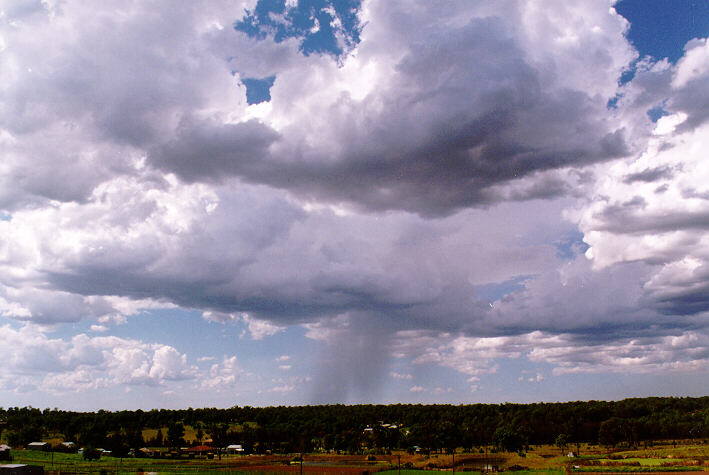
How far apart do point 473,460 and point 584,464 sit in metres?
39.8

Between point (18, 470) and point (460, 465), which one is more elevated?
point (18, 470)

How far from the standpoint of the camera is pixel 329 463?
7333 inches

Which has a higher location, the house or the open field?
the house

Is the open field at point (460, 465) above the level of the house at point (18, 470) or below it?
below

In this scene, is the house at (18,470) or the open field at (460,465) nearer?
the house at (18,470)

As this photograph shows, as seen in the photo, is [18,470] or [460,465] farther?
[460,465]

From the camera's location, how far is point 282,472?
147750 mm

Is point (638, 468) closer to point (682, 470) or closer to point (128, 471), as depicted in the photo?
point (682, 470)

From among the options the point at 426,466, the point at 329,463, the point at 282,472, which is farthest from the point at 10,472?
the point at 426,466

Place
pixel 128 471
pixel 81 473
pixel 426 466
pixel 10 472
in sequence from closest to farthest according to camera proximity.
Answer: pixel 10 472 < pixel 81 473 < pixel 128 471 < pixel 426 466

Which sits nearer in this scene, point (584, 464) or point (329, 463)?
point (584, 464)

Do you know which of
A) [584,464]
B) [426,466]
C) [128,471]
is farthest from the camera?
[426,466]

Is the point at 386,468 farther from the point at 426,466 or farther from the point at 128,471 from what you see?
the point at 128,471

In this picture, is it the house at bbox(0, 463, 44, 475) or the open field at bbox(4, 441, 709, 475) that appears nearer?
the house at bbox(0, 463, 44, 475)
